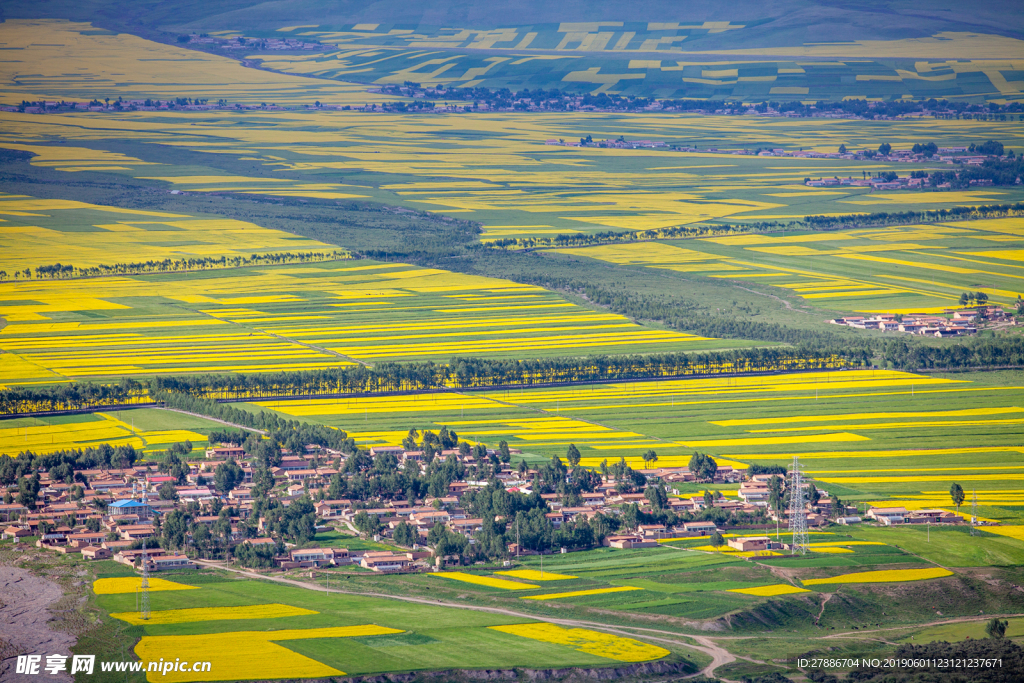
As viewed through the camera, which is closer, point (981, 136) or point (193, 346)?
point (193, 346)

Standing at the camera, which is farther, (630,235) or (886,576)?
(630,235)

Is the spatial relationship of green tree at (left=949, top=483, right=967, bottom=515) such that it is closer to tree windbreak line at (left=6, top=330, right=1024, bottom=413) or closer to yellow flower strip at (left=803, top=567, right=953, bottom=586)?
yellow flower strip at (left=803, top=567, right=953, bottom=586)

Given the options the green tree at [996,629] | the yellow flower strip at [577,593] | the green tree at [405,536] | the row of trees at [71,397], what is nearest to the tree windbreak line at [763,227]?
the row of trees at [71,397]

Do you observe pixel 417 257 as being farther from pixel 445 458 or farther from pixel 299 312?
pixel 445 458

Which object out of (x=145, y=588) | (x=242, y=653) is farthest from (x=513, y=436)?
(x=242, y=653)

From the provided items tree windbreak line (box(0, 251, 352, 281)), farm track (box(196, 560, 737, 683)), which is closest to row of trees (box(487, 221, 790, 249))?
tree windbreak line (box(0, 251, 352, 281))

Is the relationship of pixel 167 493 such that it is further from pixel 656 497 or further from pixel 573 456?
pixel 656 497

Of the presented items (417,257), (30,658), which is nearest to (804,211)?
(417,257)
